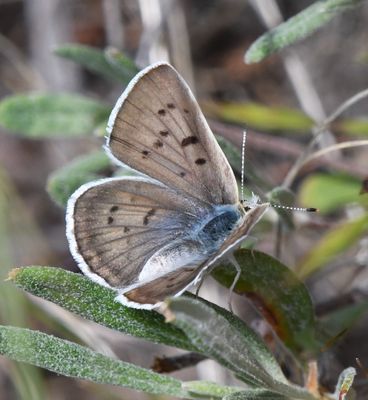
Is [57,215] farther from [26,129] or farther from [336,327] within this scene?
[336,327]

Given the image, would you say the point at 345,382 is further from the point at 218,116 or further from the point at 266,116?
the point at 218,116

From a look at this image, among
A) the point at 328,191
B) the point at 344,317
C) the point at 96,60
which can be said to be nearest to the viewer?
the point at 344,317

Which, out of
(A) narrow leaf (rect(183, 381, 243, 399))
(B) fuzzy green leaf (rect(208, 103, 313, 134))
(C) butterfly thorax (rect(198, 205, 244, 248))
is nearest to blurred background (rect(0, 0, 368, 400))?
(B) fuzzy green leaf (rect(208, 103, 313, 134))


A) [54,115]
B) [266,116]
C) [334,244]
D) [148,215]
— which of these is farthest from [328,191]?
[148,215]

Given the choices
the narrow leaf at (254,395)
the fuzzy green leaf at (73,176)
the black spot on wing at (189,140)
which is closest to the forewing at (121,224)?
the black spot on wing at (189,140)

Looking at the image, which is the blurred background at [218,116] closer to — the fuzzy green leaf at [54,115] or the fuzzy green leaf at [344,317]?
the fuzzy green leaf at [54,115]

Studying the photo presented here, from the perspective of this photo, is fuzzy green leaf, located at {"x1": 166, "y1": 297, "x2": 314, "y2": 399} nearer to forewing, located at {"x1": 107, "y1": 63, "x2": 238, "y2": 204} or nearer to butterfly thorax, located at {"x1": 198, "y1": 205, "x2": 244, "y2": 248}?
butterfly thorax, located at {"x1": 198, "y1": 205, "x2": 244, "y2": 248}

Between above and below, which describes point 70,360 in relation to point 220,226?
below
